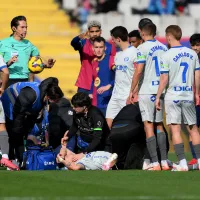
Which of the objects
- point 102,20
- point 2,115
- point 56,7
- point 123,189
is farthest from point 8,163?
point 56,7

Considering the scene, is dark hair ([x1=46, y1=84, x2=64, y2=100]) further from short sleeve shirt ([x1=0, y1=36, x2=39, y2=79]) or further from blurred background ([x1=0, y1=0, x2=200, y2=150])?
blurred background ([x1=0, y1=0, x2=200, y2=150])

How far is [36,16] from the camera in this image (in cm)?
2802

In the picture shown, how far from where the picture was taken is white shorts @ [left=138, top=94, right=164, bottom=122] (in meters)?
13.1

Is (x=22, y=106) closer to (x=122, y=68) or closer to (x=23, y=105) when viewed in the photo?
(x=23, y=105)

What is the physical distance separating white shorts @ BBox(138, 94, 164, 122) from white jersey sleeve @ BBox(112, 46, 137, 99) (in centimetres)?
124

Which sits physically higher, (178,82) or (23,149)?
(178,82)

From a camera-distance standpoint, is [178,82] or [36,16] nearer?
[178,82]

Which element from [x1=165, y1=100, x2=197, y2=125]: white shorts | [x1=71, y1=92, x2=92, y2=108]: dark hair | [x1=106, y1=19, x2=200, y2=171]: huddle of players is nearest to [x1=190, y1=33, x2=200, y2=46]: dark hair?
[x1=106, y1=19, x2=200, y2=171]: huddle of players

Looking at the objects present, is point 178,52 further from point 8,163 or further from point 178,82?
point 8,163

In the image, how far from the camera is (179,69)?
1270cm

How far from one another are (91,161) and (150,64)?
1520 mm

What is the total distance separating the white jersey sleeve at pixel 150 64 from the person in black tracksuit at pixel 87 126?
27.7 inches

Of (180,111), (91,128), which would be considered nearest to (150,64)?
(180,111)

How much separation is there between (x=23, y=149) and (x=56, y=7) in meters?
15.5
